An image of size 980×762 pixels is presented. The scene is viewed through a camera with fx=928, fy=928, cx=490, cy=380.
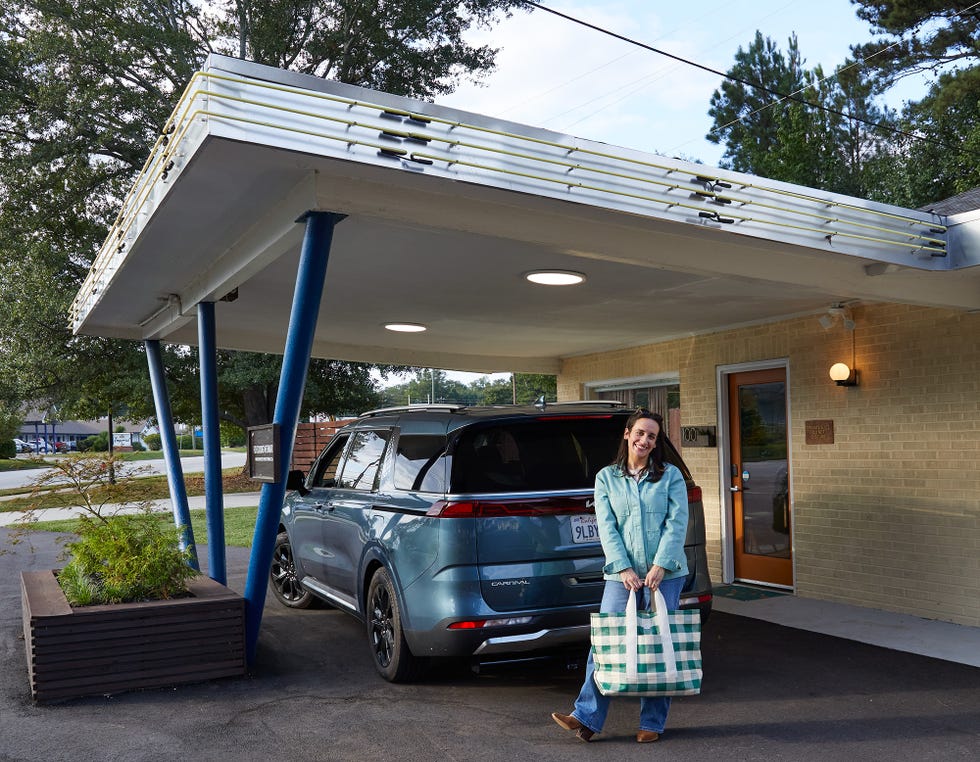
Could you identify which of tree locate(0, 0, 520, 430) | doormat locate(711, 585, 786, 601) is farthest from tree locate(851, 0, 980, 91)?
doormat locate(711, 585, 786, 601)

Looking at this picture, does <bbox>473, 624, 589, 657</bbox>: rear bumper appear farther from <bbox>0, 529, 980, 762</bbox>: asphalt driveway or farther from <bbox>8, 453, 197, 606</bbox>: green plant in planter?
<bbox>8, 453, 197, 606</bbox>: green plant in planter

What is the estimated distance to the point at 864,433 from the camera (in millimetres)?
8109

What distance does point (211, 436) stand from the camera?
294 inches

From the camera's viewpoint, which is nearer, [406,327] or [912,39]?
[406,327]

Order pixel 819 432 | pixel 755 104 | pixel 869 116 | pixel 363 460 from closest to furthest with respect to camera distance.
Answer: pixel 363 460
pixel 819 432
pixel 869 116
pixel 755 104

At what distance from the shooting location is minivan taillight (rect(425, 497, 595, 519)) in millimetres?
5098

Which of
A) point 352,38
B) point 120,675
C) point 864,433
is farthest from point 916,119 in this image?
point 120,675

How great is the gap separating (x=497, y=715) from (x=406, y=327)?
18.4 feet

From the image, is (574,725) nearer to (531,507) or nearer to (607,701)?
(607,701)

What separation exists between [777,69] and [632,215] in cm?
2811

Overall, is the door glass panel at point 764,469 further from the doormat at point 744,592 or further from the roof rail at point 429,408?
the roof rail at point 429,408

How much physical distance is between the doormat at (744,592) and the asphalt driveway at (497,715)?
2.07m

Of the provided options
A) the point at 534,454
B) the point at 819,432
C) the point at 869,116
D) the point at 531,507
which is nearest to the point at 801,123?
the point at 869,116

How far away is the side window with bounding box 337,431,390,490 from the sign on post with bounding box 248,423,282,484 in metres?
0.83
